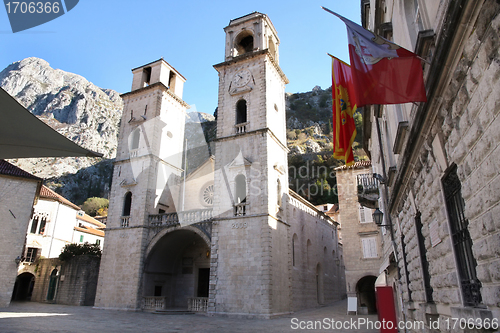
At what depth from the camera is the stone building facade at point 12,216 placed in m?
22.2

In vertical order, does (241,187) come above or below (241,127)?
below

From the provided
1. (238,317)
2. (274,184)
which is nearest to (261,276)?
(238,317)

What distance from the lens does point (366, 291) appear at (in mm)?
20547

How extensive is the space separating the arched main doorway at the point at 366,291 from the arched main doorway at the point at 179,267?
9.63 metres

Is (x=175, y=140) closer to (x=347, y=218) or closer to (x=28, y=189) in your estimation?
(x=28, y=189)

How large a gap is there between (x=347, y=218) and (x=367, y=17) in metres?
12.7

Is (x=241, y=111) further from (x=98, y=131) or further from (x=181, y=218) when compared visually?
(x=98, y=131)

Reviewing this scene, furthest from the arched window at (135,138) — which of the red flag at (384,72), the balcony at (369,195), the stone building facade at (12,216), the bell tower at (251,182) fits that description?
the red flag at (384,72)

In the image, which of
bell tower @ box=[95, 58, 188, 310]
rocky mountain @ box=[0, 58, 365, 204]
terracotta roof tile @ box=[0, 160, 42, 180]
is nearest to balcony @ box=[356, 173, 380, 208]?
bell tower @ box=[95, 58, 188, 310]

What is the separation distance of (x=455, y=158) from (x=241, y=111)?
702 inches

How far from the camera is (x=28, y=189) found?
24.0m

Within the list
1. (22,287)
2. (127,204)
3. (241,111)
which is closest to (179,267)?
(127,204)

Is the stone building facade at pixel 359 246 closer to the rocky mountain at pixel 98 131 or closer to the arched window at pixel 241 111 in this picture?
the arched window at pixel 241 111

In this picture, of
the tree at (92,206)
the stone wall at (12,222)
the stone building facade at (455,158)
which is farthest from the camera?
the tree at (92,206)
